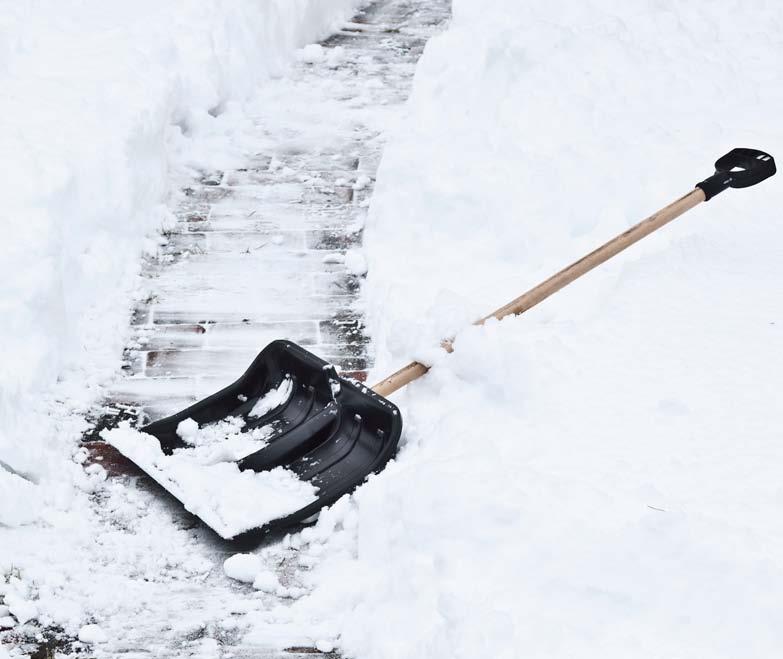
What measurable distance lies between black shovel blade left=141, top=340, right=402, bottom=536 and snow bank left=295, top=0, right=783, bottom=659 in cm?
11

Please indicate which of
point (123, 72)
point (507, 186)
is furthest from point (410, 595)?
point (123, 72)

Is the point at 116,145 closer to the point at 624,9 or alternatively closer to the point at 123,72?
the point at 123,72

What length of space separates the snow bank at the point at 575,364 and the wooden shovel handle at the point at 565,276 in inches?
2.6

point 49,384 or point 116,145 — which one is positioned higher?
point 116,145

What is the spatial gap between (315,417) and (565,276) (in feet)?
3.25

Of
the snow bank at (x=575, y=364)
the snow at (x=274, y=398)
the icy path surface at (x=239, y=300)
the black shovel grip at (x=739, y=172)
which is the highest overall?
the black shovel grip at (x=739, y=172)

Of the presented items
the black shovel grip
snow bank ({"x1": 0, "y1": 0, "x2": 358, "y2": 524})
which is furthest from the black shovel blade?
the black shovel grip

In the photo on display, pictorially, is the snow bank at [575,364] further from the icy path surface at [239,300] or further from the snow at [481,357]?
the icy path surface at [239,300]

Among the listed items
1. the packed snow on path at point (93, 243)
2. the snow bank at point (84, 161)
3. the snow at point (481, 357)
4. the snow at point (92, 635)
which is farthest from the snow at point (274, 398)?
the snow at point (92, 635)

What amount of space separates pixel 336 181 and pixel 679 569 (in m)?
3.32

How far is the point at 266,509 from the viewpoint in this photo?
3.14m

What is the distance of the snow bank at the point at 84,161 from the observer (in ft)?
11.8

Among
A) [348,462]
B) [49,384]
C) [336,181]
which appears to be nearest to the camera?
[348,462]

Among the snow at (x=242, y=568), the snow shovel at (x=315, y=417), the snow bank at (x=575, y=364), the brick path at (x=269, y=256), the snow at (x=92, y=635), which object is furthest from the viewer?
the brick path at (x=269, y=256)
